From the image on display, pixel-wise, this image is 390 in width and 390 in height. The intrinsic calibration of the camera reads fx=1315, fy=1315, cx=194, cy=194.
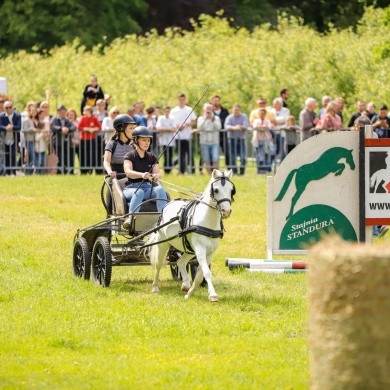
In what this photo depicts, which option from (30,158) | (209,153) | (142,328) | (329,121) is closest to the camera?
(142,328)

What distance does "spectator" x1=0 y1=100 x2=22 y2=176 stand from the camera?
2934 cm

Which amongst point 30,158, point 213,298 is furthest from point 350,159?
point 30,158

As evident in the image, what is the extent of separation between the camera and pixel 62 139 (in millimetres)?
29656

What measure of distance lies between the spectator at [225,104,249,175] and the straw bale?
21.9m

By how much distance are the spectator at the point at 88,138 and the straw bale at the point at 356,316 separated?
21792 mm

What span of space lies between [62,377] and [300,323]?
331 cm

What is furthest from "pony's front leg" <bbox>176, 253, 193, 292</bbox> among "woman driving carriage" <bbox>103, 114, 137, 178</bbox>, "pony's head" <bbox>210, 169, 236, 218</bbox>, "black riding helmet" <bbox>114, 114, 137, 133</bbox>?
"black riding helmet" <bbox>114, 114, 137, 133</bbox>

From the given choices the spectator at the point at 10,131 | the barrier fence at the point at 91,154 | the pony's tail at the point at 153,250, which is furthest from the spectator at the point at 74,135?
the pony's tail at the point at 153,250

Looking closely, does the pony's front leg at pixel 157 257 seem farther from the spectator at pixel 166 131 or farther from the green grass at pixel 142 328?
the spectator at pixel 166 131

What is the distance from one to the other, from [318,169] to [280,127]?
13.7 meters

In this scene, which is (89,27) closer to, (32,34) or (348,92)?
(32,34)

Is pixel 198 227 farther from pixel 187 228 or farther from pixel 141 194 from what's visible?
pixel 141 194

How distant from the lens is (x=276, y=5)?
6406 cm

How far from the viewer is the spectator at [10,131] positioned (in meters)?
29.3
